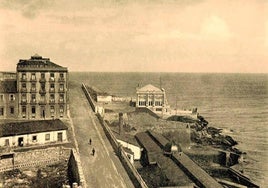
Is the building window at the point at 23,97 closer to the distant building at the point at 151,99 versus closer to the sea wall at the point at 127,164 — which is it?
the sea wall at the point at 127,164

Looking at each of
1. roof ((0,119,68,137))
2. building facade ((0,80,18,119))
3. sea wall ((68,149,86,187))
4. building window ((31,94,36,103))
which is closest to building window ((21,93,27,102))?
building facade ((0,80,18,119))

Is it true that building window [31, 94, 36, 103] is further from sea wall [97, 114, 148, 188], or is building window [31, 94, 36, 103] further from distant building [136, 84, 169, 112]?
distant building [136, 84, 169, 112]

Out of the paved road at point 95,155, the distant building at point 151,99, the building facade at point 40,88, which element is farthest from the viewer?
the distant building at point 151,99

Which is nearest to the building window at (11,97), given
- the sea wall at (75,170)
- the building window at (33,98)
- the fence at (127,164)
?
the building window at (33,98)

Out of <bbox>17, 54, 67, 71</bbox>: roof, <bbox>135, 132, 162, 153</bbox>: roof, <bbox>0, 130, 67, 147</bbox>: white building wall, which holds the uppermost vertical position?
<bbox>17, 54, 67, 71</bbox>: roof

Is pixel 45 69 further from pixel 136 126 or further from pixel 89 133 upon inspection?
pixel 136 126

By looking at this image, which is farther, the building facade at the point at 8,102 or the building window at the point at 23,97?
the building window at the point at 23,97
